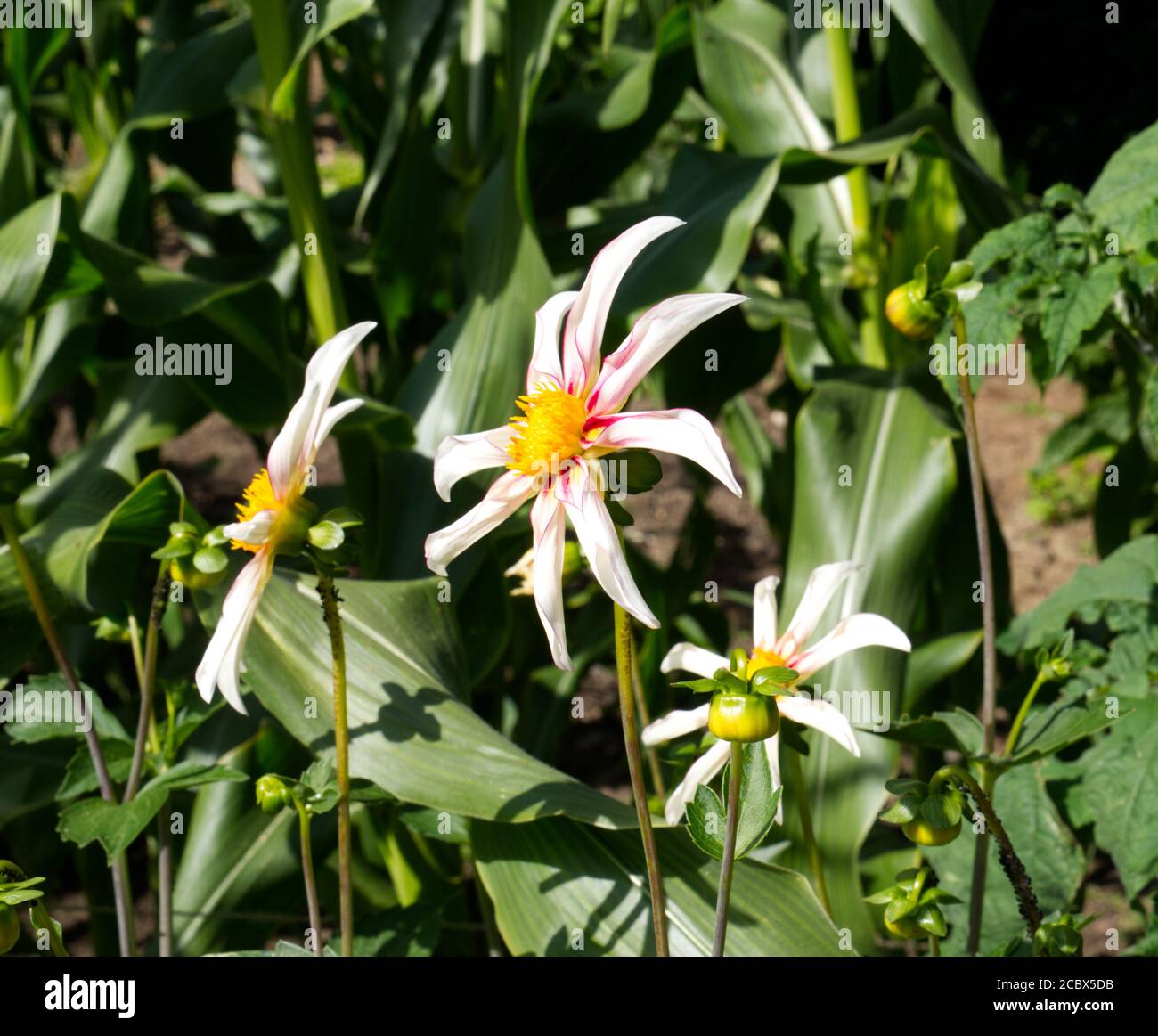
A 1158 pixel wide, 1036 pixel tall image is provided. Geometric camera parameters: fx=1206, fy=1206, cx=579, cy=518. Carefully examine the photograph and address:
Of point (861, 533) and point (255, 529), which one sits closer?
point (255, 529)

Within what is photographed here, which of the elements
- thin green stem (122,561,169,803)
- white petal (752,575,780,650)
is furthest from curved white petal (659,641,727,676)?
thin green stem (122,561,169,803)

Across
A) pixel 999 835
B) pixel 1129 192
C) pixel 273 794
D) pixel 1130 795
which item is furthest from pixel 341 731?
pixel 1129 192

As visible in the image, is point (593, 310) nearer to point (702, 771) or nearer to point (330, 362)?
point (330, 362)

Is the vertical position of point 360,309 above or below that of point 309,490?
above

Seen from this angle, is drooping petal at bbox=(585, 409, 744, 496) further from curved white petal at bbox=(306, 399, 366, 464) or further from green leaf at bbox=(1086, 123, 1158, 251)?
green leaf at bbox=(1086, 123, 1158, 251)

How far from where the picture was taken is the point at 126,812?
84 cm

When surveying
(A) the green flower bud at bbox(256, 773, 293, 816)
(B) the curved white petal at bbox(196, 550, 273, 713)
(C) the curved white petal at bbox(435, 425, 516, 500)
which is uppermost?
(C) the curved white petal at bbox(435, 425, 516, 500)

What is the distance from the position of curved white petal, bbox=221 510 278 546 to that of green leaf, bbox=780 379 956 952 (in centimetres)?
68

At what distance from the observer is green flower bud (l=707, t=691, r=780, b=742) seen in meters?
0.54

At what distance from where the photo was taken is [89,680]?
172cm

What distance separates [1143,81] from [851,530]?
2.66m

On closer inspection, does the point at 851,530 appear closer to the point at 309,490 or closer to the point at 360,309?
the point at 309,490

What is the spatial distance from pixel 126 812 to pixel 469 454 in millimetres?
382
